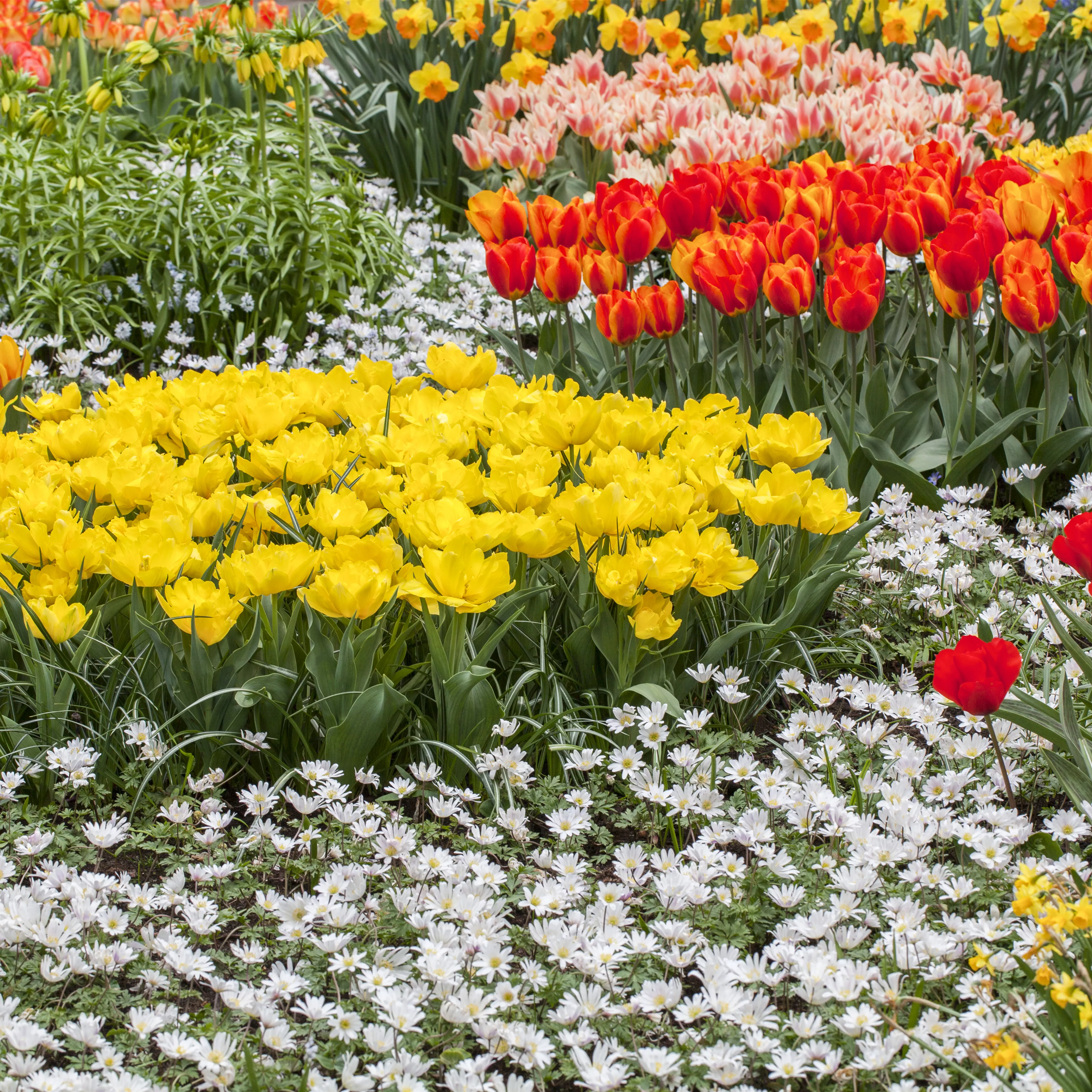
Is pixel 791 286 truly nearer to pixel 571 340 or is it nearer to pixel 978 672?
pixel 571 340

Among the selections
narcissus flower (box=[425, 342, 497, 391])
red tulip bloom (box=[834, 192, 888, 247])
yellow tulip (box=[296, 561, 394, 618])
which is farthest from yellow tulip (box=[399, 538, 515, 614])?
red tulip bloom (box=[834, 192, 888, 247])

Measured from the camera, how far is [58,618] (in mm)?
2154

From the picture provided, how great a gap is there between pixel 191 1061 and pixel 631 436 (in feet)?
4.99

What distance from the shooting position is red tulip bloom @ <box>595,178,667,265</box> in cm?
329

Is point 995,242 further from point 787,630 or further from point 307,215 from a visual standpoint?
point 307,215

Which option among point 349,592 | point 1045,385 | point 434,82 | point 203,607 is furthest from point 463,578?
point 434,82

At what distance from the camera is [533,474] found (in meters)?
2.34

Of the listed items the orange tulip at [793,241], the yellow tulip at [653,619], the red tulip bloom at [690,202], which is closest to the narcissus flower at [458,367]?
the red tulip bloom at [690,202]

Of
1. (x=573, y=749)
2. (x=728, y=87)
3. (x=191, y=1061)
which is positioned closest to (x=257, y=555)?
(x=573, y=749)

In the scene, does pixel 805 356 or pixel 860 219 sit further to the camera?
pixel 805 356

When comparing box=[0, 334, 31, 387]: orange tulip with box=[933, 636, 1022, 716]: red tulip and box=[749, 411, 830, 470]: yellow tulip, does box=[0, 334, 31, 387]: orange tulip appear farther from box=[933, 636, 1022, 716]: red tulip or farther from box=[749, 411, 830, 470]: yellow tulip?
box=[933, 636, 1022, 716]: red tulip

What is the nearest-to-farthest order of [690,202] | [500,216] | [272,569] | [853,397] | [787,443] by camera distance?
[272,569] < [787,443] < [853,397] < [690,202] < [500,216]

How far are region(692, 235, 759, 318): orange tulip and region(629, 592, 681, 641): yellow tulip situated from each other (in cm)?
108

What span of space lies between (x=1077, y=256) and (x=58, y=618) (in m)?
2.52
